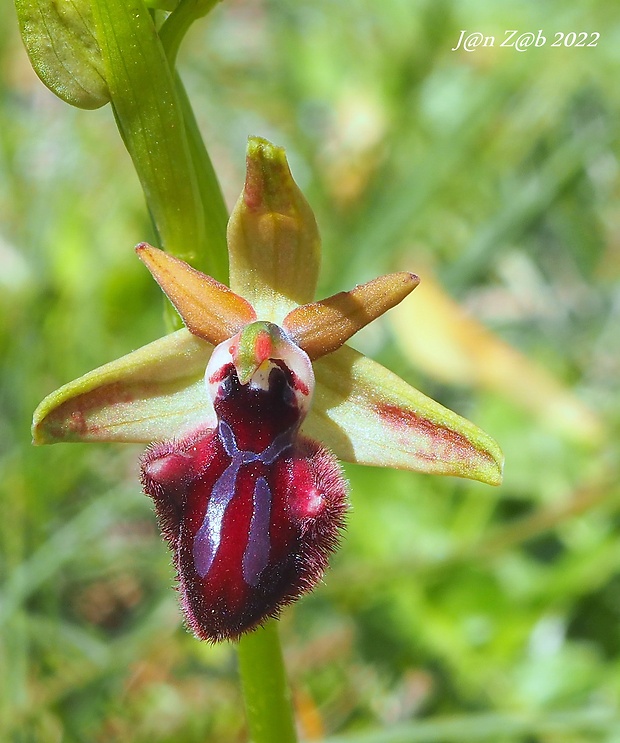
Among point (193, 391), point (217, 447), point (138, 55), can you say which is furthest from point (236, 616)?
point (138, 55)

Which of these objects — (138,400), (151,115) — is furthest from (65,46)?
(138,400)

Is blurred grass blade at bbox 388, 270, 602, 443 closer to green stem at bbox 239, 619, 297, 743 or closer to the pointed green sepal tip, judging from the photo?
the pointed green sepal tip

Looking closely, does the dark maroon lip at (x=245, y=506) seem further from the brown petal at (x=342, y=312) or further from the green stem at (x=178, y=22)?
the green stem at (x=178, y=22)

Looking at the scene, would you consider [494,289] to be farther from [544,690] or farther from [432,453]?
[432,453]

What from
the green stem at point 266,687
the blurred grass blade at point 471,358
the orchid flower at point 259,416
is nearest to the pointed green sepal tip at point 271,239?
the orchid flower at point 259,416

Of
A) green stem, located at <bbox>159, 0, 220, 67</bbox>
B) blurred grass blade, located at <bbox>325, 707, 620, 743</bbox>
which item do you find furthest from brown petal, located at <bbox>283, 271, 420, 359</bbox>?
blurred grass blade, located at <bbox>325, 707, 620, 743</bbox>

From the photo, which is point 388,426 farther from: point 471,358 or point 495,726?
point 471,358
